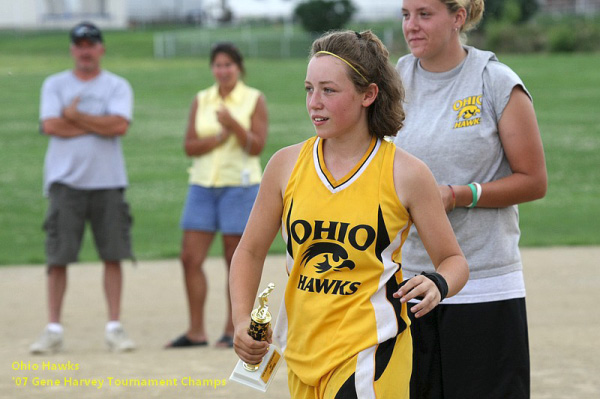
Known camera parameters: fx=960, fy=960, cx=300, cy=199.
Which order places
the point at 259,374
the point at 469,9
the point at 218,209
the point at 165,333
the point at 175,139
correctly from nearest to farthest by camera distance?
the point at 259,374 < the point at 469,9 < the point at 218,209 < the point at 165,333 < the point at 175,139

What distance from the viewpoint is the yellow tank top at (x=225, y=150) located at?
6875 millimetres

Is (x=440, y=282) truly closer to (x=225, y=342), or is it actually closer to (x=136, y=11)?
(x=225, y=342)

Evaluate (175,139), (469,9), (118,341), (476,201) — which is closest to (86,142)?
(118,341)

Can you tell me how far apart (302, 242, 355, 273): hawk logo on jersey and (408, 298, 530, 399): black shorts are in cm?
74

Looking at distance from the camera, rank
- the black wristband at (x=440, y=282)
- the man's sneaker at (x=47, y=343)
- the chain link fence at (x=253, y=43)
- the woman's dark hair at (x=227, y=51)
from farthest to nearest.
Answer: the chain link fence at (x=253, y=43) < the woman's dark hair at (x=227, y=51) < the man's sneaker at (x=47, y=343) < the black wristband at (x=440, y=282)

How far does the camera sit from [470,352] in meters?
3.53

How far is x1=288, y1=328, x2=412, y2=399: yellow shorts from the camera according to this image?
2873mm

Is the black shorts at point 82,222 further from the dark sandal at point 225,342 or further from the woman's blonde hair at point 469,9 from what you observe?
the woman's blonde hair at point 469,9

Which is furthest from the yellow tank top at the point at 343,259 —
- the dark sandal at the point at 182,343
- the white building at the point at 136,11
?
the white building at the point at 136,11

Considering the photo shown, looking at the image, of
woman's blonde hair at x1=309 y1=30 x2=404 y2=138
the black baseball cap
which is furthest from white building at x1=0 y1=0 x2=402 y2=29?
woman's blonde hair at x1=309 y1=30 x2=404 y2=138

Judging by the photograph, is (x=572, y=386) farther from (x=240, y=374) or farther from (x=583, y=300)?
(x=240, y=374)

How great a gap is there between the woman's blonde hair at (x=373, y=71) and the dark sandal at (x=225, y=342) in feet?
12.8

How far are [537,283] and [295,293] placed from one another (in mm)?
6026

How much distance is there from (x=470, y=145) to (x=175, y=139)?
17753 mm
